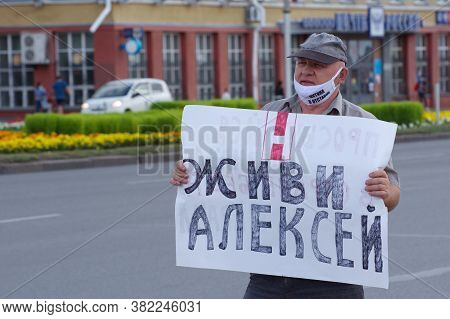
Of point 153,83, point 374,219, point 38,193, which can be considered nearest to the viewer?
point 374,219

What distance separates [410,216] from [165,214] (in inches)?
109

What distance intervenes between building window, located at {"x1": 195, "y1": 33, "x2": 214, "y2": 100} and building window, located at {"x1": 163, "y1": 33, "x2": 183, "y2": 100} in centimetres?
104

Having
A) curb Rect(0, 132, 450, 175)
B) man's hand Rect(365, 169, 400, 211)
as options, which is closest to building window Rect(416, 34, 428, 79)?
curb Rect(0, 132, 450, 175)

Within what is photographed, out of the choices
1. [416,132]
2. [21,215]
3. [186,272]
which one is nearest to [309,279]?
Result: [186,272]

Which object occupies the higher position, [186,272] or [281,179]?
[281,179]

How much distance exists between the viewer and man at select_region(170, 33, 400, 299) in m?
5.18

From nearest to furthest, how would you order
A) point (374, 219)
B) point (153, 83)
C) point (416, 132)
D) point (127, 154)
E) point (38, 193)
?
point (374, 219) < point (38, 193) < point (127, 154) < point (416, 132) < point (153, 83)

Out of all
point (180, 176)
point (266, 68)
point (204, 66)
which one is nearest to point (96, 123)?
point (204, 66)

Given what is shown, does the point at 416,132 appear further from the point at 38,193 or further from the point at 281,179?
the point at 281,179

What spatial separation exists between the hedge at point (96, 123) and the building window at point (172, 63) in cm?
2031

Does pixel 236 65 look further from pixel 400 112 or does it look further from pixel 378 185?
pixel 378 185

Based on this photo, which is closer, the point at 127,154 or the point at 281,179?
the point at 281,179

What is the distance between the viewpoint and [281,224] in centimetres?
527

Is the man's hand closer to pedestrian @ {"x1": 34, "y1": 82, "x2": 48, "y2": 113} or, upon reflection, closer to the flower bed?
the flower bed
